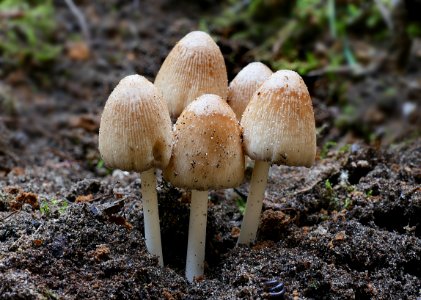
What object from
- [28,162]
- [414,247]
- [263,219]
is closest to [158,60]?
[28,162]

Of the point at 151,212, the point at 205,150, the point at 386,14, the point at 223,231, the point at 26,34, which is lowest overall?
the point at 223,231

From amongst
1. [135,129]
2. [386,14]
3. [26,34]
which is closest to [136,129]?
[135,129]

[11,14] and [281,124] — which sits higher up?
[11,14]

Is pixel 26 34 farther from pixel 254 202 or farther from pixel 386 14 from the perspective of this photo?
pixel 254 202

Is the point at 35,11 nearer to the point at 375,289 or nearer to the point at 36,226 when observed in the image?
the point at 36,226

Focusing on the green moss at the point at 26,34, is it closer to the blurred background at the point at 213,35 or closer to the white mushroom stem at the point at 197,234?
the blurred background at the point at 213,35

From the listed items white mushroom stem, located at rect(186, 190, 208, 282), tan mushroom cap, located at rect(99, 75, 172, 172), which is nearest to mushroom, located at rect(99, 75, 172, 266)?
tan mushroom cap, located at rect(99, 75, 172, 172)
